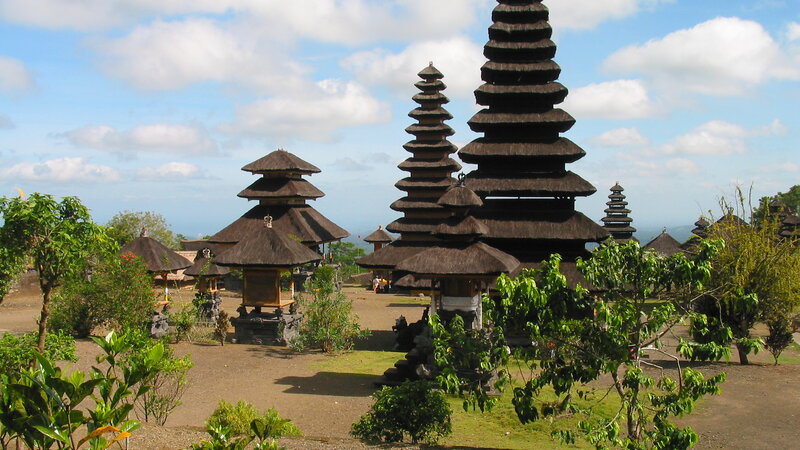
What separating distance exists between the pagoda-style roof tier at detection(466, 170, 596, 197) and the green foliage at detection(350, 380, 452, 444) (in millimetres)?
13565

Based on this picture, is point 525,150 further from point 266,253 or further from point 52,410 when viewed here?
point 52,410

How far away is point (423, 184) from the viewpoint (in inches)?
1421

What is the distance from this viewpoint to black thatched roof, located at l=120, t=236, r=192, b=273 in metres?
29.0

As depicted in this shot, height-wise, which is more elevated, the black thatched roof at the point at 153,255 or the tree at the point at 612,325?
the black thatched roof at the point at 153,255

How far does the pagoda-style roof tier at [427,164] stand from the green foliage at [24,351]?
25.1 m

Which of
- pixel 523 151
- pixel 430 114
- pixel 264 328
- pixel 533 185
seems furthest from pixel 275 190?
pixel 533 185

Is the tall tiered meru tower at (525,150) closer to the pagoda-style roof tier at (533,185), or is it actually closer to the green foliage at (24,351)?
the pagoda-style roof tier at (533,185)

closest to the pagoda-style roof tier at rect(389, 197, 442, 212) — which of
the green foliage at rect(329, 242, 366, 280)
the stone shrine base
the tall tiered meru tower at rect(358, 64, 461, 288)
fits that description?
the tall tiered meru tower at rect(358, 64, 461, 288)

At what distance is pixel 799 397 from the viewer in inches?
733

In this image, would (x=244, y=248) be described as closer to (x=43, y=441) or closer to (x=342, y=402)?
(x=342, y=402)

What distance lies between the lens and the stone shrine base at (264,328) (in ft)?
85.1

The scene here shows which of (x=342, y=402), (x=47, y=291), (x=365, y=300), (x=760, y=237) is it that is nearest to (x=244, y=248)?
(x=342, y=402)

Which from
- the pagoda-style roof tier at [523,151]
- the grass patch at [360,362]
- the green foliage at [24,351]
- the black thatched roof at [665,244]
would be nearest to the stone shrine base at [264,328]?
the grass patch at [360,362]

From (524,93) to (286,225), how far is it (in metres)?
18.2
